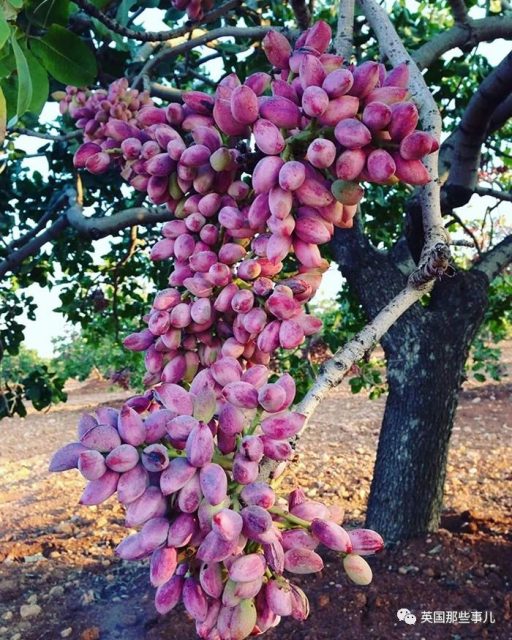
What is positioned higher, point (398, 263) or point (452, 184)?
point (452, 184)

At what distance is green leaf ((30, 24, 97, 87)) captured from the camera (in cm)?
120

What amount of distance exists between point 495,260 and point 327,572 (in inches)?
57.4

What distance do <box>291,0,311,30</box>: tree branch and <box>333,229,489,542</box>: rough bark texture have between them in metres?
1.21

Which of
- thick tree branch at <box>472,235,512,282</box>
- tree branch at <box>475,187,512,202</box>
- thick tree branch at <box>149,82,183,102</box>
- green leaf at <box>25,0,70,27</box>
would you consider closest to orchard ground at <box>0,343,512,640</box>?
thick tree branch at <box>472,235,512,282</box>

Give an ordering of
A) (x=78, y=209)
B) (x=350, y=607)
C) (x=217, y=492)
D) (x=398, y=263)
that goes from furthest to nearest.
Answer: (x=398, y=263), (x=78, y=209), (x=350, y=607), (x=217, y=492)

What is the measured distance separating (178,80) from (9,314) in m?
1.53

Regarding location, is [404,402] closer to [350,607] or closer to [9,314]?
[350,607]

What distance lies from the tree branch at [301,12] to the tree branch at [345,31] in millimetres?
543

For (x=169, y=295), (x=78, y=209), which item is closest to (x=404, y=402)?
(x=78, y=209)

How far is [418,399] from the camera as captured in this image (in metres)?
2.45

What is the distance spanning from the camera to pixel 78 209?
244 cm

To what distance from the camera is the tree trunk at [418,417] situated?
8.02 feet

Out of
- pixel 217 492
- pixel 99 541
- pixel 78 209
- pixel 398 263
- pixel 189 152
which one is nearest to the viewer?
pixel 217 492

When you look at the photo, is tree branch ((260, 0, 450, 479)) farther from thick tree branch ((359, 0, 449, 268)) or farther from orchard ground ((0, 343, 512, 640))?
orchard ground ((0, 343, 512, 640))
